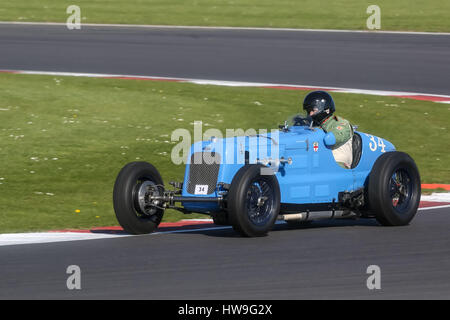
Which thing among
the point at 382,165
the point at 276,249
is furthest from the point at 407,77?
the point at 276,249

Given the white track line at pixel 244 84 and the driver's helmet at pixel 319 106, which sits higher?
the white track line at pixel 244 84

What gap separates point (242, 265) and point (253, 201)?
4.43 feet

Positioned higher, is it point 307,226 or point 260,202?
point 260,202

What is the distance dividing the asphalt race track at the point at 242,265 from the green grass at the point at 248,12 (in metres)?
22.9

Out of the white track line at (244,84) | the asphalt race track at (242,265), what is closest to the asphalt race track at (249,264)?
the asphalt race track at (242,265)

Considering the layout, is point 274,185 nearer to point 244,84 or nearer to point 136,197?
point 136,197

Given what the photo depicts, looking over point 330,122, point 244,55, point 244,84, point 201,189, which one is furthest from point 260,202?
point 244,55

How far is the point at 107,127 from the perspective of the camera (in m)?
17.4

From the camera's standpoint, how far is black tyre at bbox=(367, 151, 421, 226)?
34.3ft

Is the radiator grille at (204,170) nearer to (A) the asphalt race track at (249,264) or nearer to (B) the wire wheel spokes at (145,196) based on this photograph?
(B) the wire wheel spokes at (145,196)

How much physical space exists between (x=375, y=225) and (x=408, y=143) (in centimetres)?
633

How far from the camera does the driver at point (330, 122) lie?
1069cm

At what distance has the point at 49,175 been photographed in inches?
557

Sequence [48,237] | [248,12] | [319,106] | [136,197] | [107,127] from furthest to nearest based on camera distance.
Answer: [248,12] < [107,127] < [319,106] < [48,237] < [136,197]
